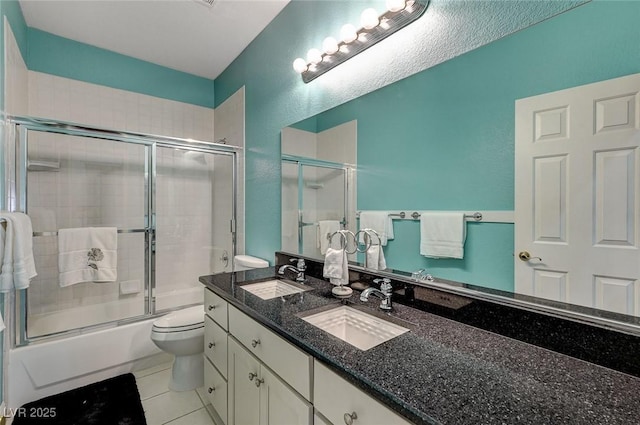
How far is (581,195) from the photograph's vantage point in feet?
2.56

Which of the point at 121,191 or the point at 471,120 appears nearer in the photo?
the point at 471,120

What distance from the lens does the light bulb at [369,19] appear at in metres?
1.27

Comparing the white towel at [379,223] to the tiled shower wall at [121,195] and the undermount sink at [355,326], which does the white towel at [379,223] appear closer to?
the undermount sink at [355,326]

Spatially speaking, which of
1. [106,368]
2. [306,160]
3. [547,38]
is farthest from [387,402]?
[106,368]

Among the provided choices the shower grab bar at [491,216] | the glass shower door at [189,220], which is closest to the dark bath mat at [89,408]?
the glass shower door at [189,220]

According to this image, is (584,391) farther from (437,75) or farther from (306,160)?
(306,160)

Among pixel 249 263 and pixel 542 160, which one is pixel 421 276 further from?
pixel 249 263

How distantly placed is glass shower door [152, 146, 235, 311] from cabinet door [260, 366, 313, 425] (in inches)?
67.0

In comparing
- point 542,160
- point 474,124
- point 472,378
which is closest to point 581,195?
point 542,160

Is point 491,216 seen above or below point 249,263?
above

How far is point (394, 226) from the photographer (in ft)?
4.28

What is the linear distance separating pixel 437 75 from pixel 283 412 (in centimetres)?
139

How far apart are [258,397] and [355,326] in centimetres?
47

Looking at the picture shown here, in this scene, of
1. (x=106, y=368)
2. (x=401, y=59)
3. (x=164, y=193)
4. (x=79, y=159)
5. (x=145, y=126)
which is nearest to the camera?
(x=401, y=59)
